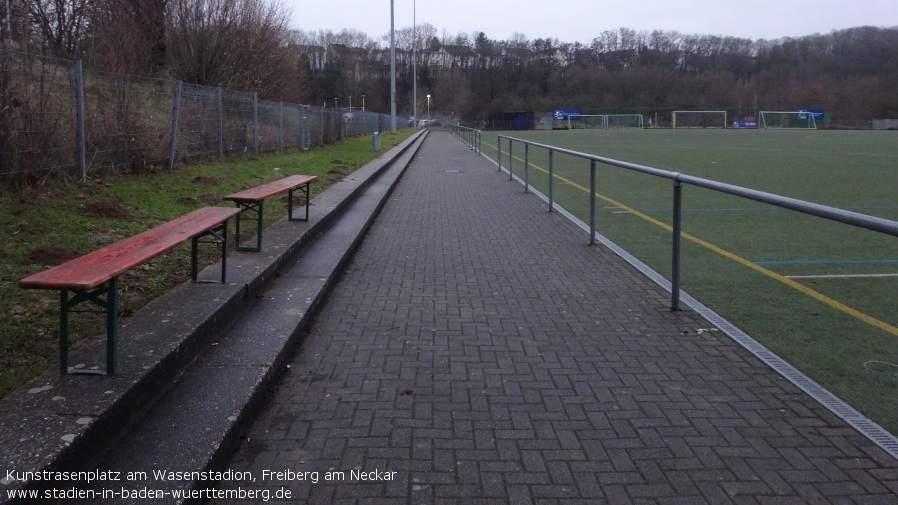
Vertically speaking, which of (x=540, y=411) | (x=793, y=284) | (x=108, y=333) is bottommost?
(x=540, y=411)

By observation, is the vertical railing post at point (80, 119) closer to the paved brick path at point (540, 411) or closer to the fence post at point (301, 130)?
the paved brick path at point (540, 411)

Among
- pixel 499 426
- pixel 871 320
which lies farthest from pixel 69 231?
pixel 871 320

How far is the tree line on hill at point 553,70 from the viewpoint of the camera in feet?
88.0

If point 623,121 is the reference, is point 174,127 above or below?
Answer: below

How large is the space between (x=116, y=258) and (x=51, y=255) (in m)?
2.33

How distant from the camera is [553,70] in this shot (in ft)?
452

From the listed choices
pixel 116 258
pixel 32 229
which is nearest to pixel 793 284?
pixel 116 258

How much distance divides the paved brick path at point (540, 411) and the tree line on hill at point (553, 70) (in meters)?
21.1

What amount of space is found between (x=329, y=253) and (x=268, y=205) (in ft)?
10.5

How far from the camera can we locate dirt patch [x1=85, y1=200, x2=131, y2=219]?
8.36m

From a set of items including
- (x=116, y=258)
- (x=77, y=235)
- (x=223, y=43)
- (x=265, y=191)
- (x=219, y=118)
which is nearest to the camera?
(x=116, y=258)

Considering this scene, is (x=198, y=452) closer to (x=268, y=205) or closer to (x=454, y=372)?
(x=454, y=372)

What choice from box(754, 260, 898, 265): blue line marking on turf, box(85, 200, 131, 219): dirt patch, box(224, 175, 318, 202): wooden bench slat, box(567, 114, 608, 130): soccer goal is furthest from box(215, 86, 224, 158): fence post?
box(567, 114, 608, 130): soccer goal

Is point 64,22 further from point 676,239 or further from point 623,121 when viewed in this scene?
point 623,121
